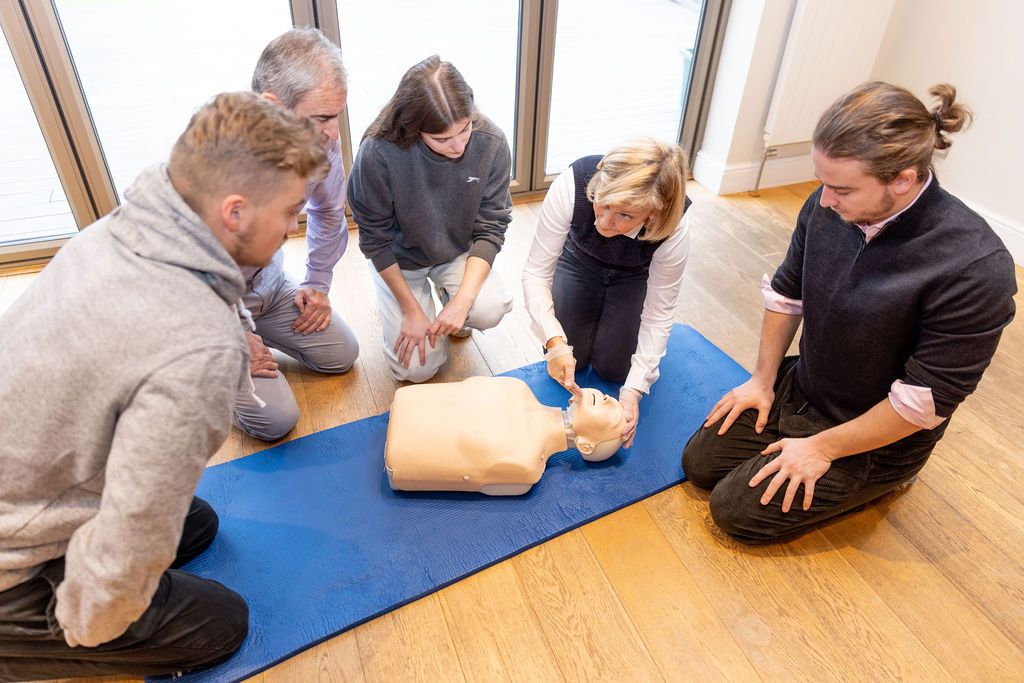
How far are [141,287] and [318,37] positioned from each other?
863 millimetres

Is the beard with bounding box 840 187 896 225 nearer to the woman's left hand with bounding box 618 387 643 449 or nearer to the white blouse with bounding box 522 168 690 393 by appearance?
the white blouse with bounding box 522 168 690 393

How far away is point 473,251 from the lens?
5.87ft

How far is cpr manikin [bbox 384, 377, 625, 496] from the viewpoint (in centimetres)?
143

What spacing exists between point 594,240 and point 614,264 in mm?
104

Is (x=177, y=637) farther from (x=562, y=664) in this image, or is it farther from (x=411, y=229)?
(x=411, y=229)

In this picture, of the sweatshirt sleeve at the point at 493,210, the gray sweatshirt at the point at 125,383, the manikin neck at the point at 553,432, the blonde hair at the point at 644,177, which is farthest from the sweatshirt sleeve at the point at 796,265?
the gray sweatshirt at the point at 125,383

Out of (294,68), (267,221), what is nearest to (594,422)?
(267,221)

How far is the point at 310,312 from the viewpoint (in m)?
1.79

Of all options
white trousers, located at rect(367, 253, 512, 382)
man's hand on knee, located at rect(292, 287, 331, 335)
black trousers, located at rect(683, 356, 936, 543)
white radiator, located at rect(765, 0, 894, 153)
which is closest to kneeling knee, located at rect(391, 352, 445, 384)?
white trousers, located at rect(367, 253, 512, 382)

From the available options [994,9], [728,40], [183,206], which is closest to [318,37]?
[183,206]

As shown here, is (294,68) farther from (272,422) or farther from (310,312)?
(272,422)

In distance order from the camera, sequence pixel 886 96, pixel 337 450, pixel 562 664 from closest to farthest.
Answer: pixel 886 96 → pixel 562 664 → pixel 337 450

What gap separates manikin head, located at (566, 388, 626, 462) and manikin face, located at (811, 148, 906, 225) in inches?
24.4

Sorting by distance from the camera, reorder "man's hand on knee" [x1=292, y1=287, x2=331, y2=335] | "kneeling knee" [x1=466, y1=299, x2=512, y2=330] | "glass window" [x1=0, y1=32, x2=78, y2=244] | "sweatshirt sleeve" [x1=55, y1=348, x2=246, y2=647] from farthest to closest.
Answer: "glass window" [x1=0, y1=32, x2=78, y2=244], "kneeling knee" [x1=466, y1=299, x2=512, y2=330], "man's hand on knee" [x1=292, y1=287, x2=331, y2=335], "sweatshirt sleeve" [x1=55, y1=348, x2=246, y2=647]
